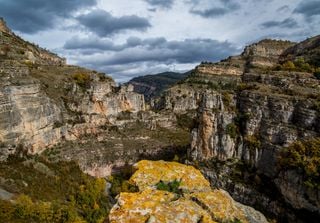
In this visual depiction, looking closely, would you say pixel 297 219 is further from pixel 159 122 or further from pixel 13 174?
pixel 159 122

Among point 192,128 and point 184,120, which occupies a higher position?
point 192,128

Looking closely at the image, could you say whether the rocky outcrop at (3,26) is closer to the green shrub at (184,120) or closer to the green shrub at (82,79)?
the green shrub at (82,79)

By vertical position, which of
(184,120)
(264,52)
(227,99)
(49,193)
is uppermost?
(264,52)

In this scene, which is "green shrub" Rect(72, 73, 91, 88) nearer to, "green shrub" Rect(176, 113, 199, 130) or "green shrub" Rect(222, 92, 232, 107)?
"green shrub" Rect(176, 113, 199, 130)

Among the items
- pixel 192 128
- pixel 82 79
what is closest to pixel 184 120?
pixel 82 79

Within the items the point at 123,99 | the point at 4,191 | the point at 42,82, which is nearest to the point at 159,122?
the point at 123,99

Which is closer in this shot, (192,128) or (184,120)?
(192,128)

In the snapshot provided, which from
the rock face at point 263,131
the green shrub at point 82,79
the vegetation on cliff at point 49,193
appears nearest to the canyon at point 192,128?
the rock face at point 263,131

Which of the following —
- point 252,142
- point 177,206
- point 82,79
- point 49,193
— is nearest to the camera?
point 177,206

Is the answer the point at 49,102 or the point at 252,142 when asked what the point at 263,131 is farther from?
the point at 49,102

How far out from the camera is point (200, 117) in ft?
191

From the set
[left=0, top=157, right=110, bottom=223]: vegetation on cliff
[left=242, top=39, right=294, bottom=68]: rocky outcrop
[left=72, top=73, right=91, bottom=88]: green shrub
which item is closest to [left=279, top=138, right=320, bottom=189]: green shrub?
[left=0, top=157, right=110, bottom=223]: vegetation on cliff

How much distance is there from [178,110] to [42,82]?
4922 centimetres

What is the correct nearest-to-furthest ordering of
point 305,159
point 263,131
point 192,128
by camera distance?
point 305,159 → point 263,131 → point 192,128
